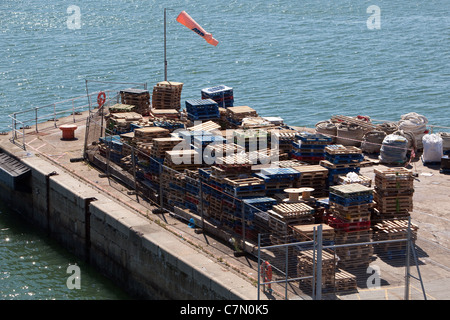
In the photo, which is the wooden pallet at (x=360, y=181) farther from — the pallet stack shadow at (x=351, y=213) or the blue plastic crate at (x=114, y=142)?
the blue plastic crate at (x=114, y=142)

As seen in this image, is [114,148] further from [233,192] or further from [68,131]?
[233,192]

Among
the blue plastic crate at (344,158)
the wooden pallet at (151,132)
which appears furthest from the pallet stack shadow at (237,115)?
the blue plastic crate at (344,158)

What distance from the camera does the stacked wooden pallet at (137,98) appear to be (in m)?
43.0

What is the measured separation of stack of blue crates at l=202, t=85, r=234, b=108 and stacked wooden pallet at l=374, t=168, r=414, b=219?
14144mm

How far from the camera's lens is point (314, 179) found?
30.2 m

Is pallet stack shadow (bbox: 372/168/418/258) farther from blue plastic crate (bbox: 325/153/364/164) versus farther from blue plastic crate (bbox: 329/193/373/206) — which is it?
blue plastic crate (bbox: 325/153/364/164)

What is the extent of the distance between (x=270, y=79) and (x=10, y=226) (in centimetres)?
4031

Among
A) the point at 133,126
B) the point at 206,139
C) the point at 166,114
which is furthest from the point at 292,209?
the point at 166,114

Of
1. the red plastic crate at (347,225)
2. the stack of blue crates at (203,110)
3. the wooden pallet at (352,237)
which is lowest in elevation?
the wooden pallet at (352,237)

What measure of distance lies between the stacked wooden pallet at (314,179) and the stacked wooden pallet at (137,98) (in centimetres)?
1484

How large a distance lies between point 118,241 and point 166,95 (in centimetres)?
1438

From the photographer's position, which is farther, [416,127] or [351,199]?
[416,127]

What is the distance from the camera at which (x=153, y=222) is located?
30.4 m

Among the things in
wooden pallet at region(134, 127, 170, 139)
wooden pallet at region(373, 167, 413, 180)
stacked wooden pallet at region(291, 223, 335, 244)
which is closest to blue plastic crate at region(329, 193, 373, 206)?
stacked wooden pallet at region(291, 223, 335, 244)
